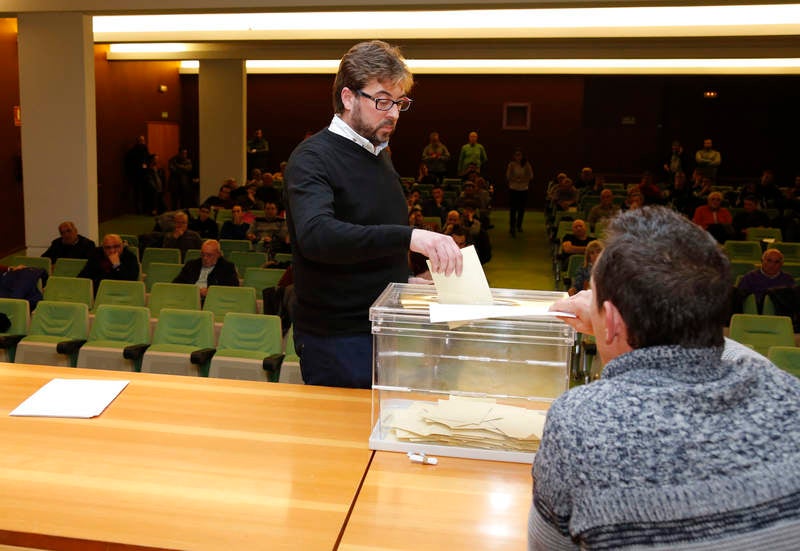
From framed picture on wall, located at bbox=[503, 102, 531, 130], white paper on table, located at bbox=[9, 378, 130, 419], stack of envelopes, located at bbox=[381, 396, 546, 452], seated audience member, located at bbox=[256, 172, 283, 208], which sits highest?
framed picture on wall, located at bbox=[503, 102, 531, 130]

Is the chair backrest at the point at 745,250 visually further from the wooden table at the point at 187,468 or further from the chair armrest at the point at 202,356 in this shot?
the wooden table at the point at 187,468

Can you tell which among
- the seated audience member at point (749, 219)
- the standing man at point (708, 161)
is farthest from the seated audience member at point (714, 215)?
the standing man at point (708, 161)

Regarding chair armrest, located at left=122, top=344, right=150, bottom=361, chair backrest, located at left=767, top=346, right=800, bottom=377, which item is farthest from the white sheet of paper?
chair armrest, located at left=122, top=344, right=150, bottom=361

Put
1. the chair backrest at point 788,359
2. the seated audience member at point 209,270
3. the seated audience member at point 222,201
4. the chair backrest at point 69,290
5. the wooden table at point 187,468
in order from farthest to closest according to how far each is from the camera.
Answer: the seated audience member at point 222,201 < the seated audience member at point 209,270 < the chair backrest at point 69,290 < the chair backrest at point 788,359 < the wooden table at point 187,468

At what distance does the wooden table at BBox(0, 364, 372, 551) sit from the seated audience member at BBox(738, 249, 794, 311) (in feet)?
19.3

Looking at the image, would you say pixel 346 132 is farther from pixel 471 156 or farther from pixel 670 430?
pixel 471 156

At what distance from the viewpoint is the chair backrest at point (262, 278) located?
7.36m

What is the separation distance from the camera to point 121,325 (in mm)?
6059

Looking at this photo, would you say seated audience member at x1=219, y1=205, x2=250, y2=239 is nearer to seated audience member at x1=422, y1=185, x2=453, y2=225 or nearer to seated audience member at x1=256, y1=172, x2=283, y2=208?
seated audience member at x1=256, y1=172, x2=283, y2=208

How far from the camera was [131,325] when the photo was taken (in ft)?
19.8

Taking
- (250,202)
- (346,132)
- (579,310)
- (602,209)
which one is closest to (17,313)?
(346,132)

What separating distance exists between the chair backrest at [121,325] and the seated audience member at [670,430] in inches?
209

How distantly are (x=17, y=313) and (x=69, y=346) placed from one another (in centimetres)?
84

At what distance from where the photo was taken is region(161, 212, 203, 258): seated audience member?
9.12 meters
